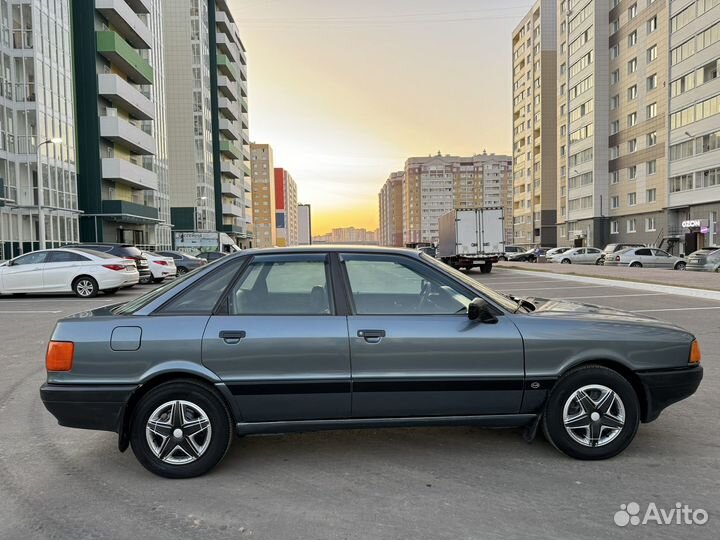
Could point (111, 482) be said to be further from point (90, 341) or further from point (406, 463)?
point (406, 463)

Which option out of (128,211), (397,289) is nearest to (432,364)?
(397,289)

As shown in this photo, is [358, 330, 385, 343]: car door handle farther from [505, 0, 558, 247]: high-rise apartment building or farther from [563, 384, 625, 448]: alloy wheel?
[505, 0, 558, 247]: high-rise apartment building

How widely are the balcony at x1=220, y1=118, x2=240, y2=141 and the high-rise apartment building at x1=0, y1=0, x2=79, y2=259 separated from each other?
36.6 m

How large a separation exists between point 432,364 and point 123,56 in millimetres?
39156

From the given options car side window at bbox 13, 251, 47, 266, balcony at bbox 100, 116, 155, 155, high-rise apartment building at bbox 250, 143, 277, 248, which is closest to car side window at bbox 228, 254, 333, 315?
car side window at bbox 13, 251, 47, 266

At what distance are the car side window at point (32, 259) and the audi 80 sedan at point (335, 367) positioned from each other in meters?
13.8

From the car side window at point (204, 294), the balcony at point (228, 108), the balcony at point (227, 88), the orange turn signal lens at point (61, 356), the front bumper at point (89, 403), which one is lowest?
the front bumper at point (89, 403)

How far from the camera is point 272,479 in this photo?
137 inches

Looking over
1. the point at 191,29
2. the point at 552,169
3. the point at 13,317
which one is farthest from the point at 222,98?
the point at 13,317

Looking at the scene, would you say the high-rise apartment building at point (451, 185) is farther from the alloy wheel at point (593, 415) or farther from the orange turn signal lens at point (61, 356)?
the orange turn signal lens at point (61, 356)

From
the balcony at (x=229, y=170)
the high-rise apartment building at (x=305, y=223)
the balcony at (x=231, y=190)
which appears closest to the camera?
the high-rise apartment building at (x=305, y=223)

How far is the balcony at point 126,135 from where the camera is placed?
34.2m

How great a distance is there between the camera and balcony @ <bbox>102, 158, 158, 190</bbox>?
112ft

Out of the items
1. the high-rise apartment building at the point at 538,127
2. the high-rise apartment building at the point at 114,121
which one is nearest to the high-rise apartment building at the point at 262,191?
the high-rise apartment building at the point at 538,127
